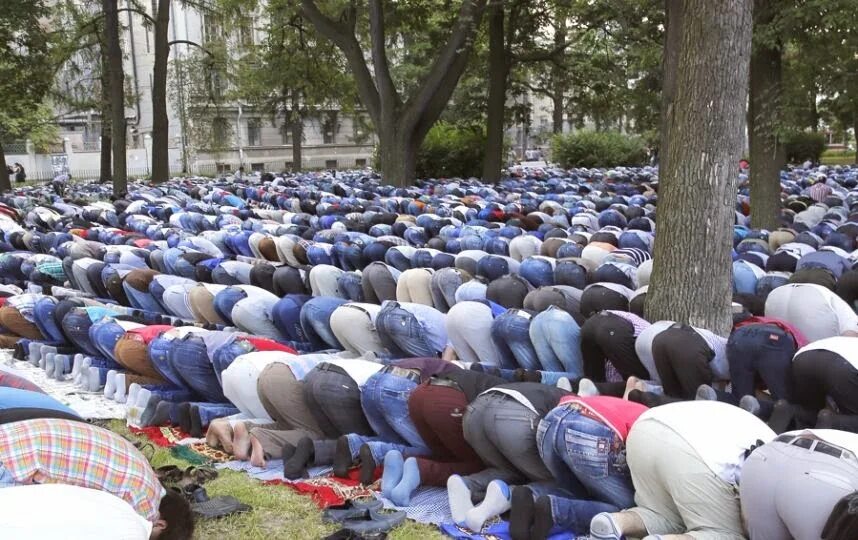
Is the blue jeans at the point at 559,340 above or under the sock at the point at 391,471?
above

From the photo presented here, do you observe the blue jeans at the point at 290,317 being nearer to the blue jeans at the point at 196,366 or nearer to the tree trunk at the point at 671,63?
the blue jeans at the point at 196,366

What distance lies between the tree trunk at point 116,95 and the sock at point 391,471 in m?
16.5

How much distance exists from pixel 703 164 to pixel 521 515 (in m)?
2.90

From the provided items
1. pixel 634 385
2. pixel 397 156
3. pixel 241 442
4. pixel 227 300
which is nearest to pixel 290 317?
pixel 227 300

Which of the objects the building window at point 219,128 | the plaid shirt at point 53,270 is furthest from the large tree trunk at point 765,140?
the building window at point 219,128

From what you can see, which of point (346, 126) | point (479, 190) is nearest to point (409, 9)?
point (479, 190)

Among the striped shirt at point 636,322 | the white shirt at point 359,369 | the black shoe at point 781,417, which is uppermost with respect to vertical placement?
the striped shirt at point 636,322

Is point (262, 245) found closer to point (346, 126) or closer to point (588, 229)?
point (588, 229)

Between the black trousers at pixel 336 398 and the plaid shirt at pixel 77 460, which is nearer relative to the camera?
the plaid shirt at pixel 77 460

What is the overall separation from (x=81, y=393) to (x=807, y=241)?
7.18 meters

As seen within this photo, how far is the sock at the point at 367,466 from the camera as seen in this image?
15.2ft

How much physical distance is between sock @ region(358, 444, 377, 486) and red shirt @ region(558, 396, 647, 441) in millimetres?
1268

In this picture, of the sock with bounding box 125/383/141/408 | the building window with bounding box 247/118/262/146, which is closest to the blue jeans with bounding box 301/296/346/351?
the sock with bounding box 125/383/141/408

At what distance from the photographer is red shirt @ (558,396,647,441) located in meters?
3.84
